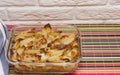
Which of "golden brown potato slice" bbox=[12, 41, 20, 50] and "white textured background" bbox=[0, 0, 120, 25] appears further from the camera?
"white textured background" bbox=[0, 0, 120, 25]

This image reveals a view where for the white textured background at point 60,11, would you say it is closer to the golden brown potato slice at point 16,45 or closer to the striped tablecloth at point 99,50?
the striped tablecloth at point 99,50

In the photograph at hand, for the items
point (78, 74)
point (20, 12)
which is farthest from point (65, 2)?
point (78, 74)

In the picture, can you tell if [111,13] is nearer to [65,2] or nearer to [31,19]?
[65,2]

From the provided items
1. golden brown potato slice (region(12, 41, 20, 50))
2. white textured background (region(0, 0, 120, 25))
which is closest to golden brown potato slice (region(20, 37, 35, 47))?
golden brown potato slice (region(12, 41, 20, 50))

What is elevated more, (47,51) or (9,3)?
(9,3)

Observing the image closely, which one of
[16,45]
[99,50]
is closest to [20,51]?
[16,45]

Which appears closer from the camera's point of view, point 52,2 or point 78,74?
point 78,74

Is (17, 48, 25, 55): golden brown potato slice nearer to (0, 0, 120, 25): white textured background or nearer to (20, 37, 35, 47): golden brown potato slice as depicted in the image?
(20, 37, 35, 47): golden brown potato slice
